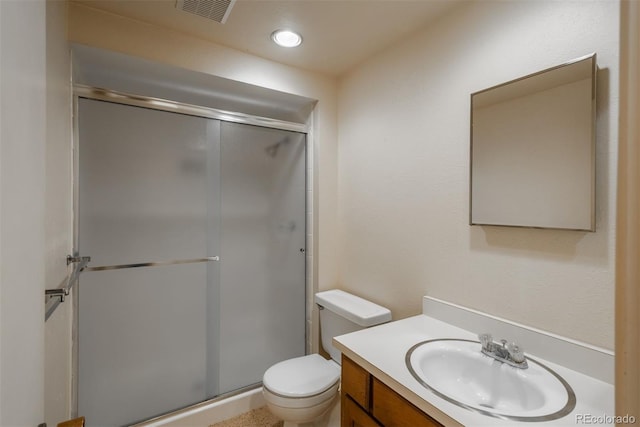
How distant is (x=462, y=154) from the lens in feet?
4.60

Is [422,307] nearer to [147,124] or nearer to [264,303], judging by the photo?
[264,303]

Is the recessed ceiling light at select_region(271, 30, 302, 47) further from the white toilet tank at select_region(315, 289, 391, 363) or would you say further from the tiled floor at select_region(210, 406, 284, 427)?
the tiled floor at select_region(210, 406, 284, 427)

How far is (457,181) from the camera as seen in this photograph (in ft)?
4.66

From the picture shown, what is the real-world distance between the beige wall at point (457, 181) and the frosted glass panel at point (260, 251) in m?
0.39

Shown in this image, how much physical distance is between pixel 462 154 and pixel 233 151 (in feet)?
4.67

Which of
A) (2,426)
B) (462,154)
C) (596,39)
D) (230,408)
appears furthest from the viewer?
(230,408)

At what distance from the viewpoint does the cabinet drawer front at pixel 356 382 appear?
43.9 inches

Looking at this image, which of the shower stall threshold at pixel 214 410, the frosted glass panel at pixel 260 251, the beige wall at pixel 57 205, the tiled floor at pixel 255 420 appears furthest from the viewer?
the frosted glass panel at pixel 260 251

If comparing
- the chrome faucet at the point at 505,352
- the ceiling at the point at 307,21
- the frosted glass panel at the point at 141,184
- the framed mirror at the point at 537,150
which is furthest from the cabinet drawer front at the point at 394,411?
the ceiling at the point at 307,21

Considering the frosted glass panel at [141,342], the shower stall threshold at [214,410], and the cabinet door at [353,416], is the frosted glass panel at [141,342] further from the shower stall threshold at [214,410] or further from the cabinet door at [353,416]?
the cabinet door at [353,416]

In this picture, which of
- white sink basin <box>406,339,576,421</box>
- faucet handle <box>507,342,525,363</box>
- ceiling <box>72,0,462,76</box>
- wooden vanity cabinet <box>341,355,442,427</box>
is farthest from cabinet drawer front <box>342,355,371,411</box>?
ceiling <box>72,0,462,76</box>

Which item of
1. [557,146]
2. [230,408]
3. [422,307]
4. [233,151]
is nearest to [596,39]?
[557,146]

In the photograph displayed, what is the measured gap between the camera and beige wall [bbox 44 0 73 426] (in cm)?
107

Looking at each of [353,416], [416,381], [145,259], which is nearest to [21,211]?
[416,381]
